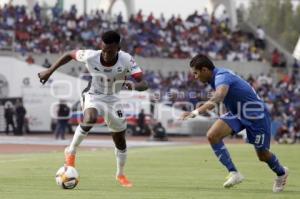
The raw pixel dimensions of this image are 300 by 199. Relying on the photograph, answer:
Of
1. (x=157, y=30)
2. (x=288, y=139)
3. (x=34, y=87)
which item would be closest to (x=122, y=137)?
(x=288, y=139)

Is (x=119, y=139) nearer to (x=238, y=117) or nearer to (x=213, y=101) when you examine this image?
(x=238, y=117)

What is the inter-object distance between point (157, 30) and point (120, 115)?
127ft

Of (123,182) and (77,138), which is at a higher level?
(77,138)

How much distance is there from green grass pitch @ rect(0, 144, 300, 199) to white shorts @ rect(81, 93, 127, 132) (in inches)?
39.0

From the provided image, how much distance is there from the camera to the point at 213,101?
12.5 metres

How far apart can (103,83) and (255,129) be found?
254cm

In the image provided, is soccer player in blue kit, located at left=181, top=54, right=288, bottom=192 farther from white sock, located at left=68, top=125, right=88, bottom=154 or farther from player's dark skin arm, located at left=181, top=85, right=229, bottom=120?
white sock, located at left=68, top=125, right=88, bottom=154

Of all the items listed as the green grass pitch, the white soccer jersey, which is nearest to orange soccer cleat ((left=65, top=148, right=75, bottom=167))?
the green grass pitch

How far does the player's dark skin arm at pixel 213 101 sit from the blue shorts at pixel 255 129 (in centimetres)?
68

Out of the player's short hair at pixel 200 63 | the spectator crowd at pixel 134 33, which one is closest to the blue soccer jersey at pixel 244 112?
the player's short hair at pixel 200 63

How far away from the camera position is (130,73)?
14.1 m

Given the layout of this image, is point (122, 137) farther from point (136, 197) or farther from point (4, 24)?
point (4, 24)

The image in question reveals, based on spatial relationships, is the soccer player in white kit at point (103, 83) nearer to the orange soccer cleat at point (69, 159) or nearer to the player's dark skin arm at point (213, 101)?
the orange soccer cleat at point (69, 159)

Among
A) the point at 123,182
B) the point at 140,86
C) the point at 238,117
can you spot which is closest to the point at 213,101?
the point at 238,117
